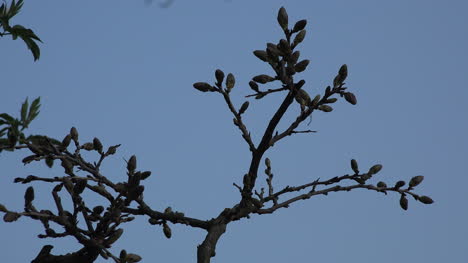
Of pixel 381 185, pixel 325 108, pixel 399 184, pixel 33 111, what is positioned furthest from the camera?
pixel 399 184

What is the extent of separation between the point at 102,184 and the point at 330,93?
184 centimetres

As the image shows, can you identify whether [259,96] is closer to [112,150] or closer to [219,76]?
[219,76]

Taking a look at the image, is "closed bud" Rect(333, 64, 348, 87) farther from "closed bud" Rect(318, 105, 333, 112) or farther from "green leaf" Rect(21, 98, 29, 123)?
"green leaf" Rect(21, 98, 29, 123)

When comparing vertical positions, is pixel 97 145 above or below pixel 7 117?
above

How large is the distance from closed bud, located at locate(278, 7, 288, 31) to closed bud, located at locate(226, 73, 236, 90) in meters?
0.63

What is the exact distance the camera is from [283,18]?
5.10 m

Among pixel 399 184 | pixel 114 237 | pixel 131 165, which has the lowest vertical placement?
pixel 114 237

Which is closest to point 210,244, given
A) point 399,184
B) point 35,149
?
point 35,149

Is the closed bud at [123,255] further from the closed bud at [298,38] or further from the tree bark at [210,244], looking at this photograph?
the closed bud at [298,38]

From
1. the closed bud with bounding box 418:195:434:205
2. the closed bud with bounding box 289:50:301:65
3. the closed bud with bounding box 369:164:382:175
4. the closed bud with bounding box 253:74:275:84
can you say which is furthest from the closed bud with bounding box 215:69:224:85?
the closed bud with bounding box 418:195:434:205

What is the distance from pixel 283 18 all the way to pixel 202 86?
2.76 ft

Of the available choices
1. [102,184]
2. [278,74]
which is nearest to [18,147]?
[102,184]

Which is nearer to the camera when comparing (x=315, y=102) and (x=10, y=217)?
(x=10, y=217)

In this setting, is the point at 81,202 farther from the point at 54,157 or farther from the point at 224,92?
the point at 224,92
